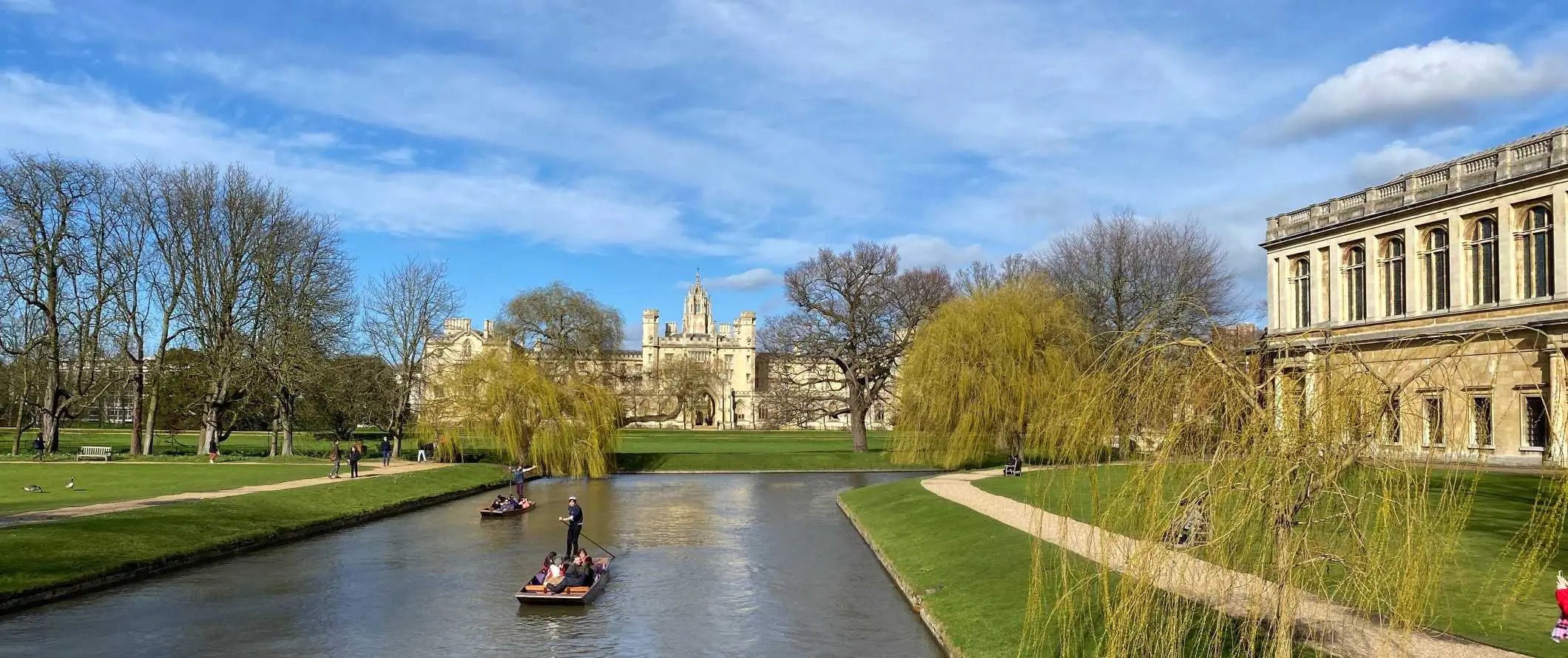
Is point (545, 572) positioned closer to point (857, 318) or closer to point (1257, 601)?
point (1257, 601)

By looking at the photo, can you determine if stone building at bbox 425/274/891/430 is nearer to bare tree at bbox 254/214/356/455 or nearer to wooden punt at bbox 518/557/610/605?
bare tree at bbox 254/214/356/455

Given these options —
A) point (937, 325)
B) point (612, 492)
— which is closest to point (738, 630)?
point (612, 492)

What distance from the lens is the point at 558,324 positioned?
6619cm

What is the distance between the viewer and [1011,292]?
39156 millimetres

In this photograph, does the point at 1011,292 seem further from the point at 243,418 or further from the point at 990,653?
the point at 243,418

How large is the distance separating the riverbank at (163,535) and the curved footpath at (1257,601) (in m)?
15.5

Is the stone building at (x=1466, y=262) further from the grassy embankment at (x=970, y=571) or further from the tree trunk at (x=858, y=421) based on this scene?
the tree trunk at (x=858, y=421)

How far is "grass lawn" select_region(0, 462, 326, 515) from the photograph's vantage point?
25906 millimetres

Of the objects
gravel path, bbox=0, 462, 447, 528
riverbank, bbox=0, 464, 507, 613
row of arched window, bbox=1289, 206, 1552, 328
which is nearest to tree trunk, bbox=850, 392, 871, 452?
row of arched window, bbox=1289, 206, 1552, 328

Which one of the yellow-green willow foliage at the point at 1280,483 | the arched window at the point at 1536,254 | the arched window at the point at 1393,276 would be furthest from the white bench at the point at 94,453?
the arched window at the point at 1536,254

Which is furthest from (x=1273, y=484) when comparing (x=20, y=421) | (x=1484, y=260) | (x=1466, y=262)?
(x=20, y=421)

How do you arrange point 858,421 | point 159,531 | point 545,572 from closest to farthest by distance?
point 545,572 → point 159,531 → point 858,421

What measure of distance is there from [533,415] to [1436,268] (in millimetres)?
33575

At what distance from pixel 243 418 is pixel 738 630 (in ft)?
222
